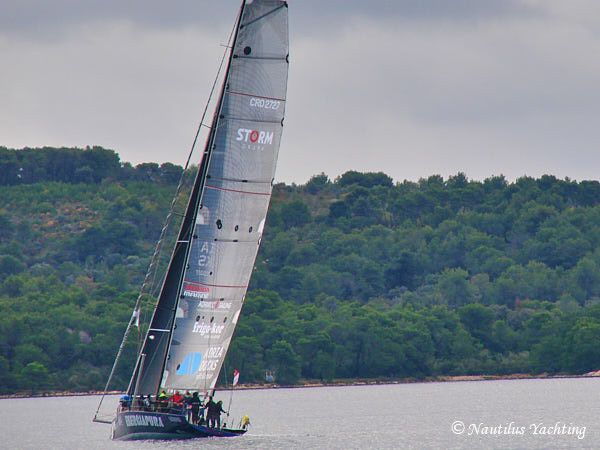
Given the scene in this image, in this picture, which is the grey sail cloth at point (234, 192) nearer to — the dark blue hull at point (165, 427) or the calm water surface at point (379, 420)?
the dark blue hull at point (165, 427)

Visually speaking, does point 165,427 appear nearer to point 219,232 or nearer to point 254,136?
point 219,232

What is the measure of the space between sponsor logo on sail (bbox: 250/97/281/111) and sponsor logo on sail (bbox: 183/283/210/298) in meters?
7.00

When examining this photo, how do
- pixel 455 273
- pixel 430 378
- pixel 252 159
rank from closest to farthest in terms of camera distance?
pixel 252 159 → pixel 430 378 → pixel 455 273

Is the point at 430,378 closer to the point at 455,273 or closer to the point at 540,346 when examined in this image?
the point at 540,346

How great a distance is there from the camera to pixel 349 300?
541 feet

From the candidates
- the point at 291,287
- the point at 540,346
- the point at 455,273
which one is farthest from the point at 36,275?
the point at 540,346

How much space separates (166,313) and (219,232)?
3686 millimetres

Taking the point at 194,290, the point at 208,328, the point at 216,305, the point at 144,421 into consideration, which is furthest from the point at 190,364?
the point at 194,290

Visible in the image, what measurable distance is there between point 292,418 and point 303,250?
372ft

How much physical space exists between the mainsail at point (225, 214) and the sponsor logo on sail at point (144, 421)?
1164 mm

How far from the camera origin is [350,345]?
125500mm

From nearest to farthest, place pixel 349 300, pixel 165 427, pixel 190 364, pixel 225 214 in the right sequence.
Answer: pixel 165 427 < pixel 225 214 < pixel 190 364 < pixel 349 300

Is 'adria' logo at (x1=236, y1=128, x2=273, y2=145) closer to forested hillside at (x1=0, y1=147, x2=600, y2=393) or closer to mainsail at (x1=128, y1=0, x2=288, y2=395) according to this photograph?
mainsail at (x1=128, y1=0, x2=288, y2=395)

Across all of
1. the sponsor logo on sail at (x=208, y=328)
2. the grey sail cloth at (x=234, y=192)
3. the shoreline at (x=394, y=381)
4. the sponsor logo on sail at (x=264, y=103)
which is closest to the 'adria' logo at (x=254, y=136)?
the grey sail cloth at (x=234, y=192)
